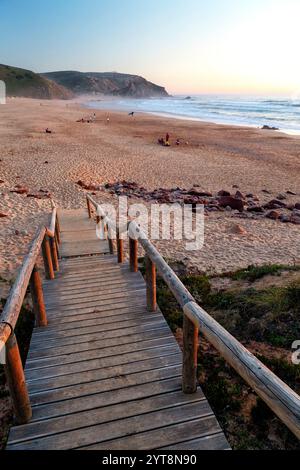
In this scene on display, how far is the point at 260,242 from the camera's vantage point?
1058cm

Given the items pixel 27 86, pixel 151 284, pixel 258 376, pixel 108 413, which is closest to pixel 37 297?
pixel 151 284

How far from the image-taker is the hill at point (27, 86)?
394ft

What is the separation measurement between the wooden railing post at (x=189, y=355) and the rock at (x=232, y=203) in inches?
441

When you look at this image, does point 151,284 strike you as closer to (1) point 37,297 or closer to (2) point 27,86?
(1) point 37,297

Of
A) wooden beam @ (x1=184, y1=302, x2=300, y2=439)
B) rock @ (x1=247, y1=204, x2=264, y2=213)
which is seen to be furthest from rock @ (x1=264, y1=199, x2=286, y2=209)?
wooden beam @ (x1=184, y1=302, x2=300, y2=439)

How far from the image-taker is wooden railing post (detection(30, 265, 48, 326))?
15.0 ft

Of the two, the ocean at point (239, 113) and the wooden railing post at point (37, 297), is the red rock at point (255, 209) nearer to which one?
the wooden railing post at point (37, 297)

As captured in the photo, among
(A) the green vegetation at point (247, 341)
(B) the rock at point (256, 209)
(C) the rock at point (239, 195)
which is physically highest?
(A) the green vegetation at point (247, 341)

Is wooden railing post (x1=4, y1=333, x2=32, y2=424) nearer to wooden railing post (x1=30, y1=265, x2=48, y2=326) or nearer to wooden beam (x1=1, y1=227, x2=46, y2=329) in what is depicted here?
wooden beam (x1=1, y1=227, x2=46, y2=329)

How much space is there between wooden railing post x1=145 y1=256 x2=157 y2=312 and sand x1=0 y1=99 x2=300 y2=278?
10.8 feet

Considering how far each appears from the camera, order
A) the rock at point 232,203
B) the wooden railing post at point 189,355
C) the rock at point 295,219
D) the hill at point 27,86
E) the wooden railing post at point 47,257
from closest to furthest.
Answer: the wooden railing post at point 189,355, the wooden railing post at point 47,257, the rock at point 295,219, the rock at point 232,203, the hill at point 27,86

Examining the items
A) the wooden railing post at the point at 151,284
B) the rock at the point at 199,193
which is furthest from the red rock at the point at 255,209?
the wooden railing post at the point at 151,284

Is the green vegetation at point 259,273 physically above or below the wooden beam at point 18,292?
below

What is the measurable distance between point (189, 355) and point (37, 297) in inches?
90.7
